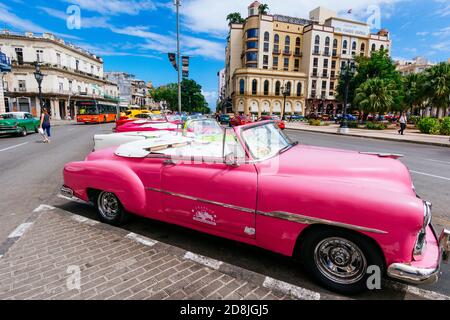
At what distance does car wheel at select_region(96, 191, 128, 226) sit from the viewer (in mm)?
3756

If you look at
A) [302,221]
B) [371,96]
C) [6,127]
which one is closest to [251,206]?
[302,221]

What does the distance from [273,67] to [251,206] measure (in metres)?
63.8

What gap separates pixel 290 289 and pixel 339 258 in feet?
1.80

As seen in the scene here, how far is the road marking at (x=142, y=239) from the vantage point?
10.9 feet

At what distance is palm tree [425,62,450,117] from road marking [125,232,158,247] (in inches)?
1456

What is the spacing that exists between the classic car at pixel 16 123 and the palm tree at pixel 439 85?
129 ft

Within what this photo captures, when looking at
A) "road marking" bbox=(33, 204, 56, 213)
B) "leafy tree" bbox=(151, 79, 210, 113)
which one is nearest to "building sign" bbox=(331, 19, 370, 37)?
"leafy tree" bbox=(151, 79, 210, 113)

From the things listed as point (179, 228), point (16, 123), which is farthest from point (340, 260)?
point (16, 123)

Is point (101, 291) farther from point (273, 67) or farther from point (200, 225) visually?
point (273, 67)

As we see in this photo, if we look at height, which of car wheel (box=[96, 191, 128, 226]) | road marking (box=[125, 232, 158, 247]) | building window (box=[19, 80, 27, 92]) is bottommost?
road marking (box=[125, 232, 158, 247])

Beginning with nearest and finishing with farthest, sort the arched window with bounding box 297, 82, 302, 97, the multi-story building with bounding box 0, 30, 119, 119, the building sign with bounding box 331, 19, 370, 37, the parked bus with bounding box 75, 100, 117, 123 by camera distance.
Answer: the parked bus with bounding box 75, 100, 117, 123
the multi-story building with bounding box 0, 30, 119, 119
the arched window with bounding box 297, 82, 302, 97
the building sign with bounding box 331, 19, 370, 37

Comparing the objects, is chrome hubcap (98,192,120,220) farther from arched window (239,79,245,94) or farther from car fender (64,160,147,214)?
arched window (239,79,245,94)

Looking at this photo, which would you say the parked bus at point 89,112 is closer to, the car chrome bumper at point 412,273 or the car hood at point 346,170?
the car hood at point 346,170
